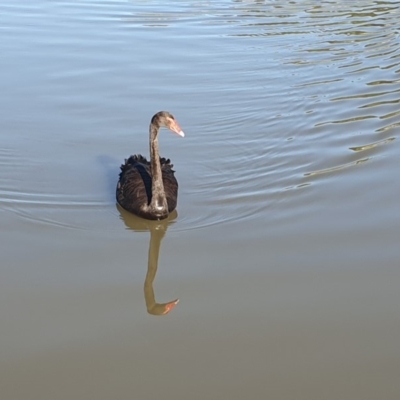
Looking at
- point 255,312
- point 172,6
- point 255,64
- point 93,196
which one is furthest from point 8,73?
point 255,312

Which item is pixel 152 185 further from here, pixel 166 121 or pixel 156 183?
pixel 166 121

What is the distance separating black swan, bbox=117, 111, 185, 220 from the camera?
26.3 ft

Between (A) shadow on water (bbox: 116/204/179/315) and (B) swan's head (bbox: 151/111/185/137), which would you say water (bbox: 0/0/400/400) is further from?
(B) swan's head (bbox: 151/111/185/137)

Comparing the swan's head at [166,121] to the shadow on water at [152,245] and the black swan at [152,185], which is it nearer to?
the black swan at [152,185]

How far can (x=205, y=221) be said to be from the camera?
796 cm

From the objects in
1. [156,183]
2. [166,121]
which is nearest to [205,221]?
[156,183]

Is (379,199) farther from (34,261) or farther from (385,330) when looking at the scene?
(34,261)

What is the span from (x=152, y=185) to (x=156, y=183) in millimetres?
63

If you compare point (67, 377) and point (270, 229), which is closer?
point (67, 377)

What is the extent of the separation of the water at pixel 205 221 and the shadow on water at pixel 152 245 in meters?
0.03

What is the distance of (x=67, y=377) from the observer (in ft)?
17.8

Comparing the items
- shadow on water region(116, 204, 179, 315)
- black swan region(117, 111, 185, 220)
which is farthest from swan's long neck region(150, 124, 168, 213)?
shadow on water region(116, 204, 179, 315)

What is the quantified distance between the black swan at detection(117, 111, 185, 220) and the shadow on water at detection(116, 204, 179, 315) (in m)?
0.06

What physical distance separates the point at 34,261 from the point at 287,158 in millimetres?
3431
